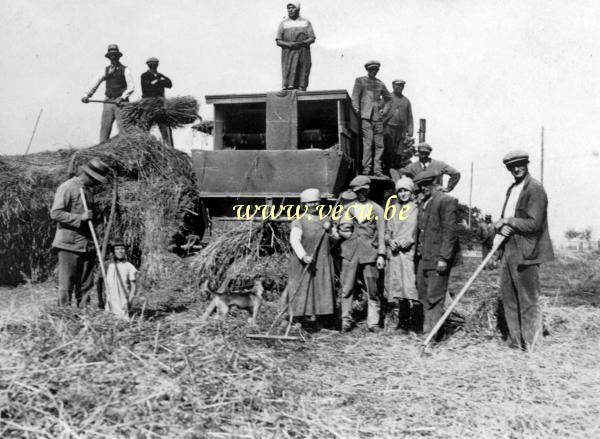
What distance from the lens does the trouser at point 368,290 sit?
644 cm

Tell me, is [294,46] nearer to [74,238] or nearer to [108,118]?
[108,118]

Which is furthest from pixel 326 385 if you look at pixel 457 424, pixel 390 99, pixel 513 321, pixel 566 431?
pixel 390 99

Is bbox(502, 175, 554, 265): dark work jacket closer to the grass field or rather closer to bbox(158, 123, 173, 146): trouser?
the grass field

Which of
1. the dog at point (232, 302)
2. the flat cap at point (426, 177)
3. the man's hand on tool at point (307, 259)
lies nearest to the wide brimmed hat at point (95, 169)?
the dog at point (232, 302)

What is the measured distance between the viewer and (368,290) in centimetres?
645

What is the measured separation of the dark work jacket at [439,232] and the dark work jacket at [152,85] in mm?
6676

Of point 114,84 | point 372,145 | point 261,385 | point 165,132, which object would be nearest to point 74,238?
point 261,385

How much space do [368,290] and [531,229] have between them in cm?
199

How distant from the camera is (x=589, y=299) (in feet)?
34.4

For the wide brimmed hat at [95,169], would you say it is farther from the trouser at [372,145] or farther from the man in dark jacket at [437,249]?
the trouser at [372,145]

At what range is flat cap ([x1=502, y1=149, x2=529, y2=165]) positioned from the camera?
5488 millimetres

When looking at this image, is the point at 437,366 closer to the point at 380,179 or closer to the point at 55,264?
the point at 380,179

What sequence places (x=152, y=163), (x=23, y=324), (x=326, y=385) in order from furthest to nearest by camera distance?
(x=152, y=163), (x=23, y=324), (x=326, y=385)

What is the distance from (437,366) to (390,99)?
6.70 metres
